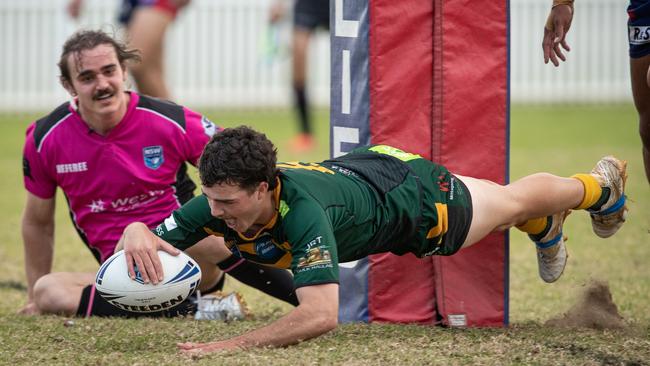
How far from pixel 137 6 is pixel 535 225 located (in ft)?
17.0

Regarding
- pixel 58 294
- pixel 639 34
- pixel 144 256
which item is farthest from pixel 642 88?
pixel 58 294

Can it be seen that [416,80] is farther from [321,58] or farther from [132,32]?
[321,58]

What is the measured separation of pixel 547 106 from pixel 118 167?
1254 centimetres

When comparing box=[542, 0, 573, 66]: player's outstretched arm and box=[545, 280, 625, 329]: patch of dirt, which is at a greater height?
box=[542, 0, 573, 66]: player's outstretched arm

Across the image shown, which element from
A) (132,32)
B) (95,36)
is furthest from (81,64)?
(132,32)

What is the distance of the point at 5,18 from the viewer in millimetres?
17516

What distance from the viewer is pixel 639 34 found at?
5297 mm

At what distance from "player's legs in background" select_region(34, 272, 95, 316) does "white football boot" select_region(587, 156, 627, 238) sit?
106 inches

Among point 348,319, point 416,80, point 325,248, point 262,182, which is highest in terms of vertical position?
point 416,80

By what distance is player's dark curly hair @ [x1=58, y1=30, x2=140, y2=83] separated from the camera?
558 centimetres

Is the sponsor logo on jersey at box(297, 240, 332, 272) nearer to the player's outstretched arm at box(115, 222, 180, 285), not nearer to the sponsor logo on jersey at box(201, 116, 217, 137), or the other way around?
the player's outstretched arm at box(115, 222, 180, 285)

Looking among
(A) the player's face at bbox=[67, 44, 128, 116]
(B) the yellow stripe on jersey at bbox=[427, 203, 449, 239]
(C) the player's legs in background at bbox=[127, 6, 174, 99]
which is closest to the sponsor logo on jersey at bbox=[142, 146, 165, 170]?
(A) the player's face at bbox=[67, 44, 128, 116]

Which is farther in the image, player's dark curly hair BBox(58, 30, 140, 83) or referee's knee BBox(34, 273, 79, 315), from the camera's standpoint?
player's dark curly hair BBox(58, 30, 140, 83)

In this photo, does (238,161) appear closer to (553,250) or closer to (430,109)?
(430,109)
